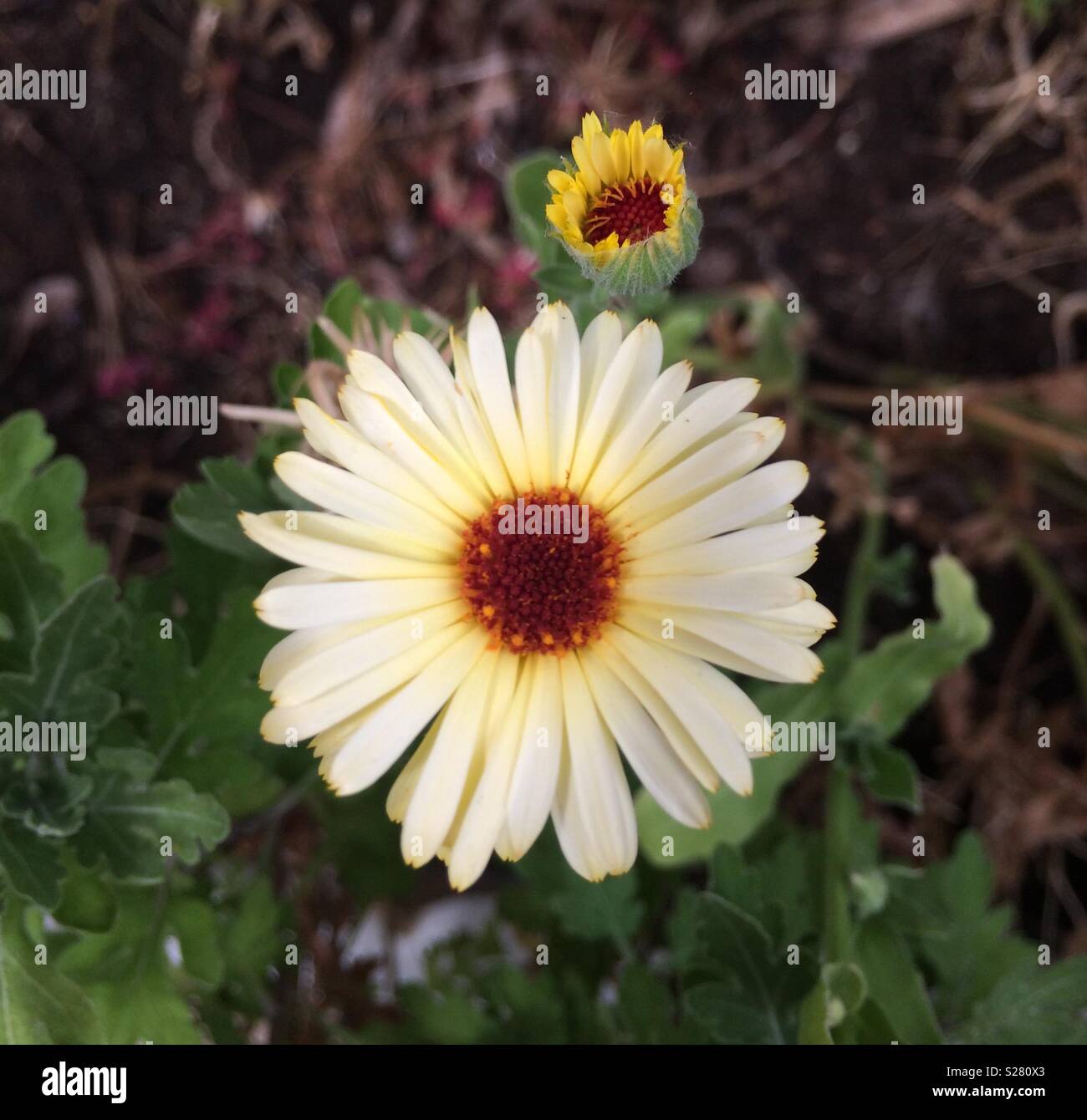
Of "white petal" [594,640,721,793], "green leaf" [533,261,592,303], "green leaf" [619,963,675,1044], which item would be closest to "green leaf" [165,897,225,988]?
"green leaf" [619,963,675,1044]

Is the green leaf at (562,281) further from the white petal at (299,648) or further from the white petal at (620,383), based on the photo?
the white petal at (299,648)

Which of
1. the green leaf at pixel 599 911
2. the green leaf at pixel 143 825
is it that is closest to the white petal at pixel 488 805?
the green leaf at pixel 143 825

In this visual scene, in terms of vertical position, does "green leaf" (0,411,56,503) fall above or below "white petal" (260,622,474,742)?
above

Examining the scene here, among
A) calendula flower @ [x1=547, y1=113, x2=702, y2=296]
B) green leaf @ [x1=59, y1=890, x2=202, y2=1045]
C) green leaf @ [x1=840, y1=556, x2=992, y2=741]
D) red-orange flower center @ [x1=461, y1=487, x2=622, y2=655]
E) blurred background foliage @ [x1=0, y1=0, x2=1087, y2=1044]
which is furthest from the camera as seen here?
blurred background foliage @ [x1=0, y1=0, x2=1087, y2=1044]

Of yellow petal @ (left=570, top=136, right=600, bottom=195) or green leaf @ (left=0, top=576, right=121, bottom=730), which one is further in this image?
green leaf @ (left=0, top=576, right=121, bottom=730)

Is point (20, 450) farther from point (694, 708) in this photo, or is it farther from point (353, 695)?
point (694, 708)

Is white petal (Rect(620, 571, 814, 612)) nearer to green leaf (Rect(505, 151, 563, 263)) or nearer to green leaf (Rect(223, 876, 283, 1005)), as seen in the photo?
green leaf (Rect(505, 151, 563, 263))

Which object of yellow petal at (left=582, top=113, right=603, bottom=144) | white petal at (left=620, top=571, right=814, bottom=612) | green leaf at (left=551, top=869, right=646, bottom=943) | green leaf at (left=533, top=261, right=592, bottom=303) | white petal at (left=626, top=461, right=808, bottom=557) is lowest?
green leaf at (left=551, top=869, right=646, bottom=943)

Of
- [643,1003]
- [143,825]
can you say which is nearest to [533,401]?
[143,825]
